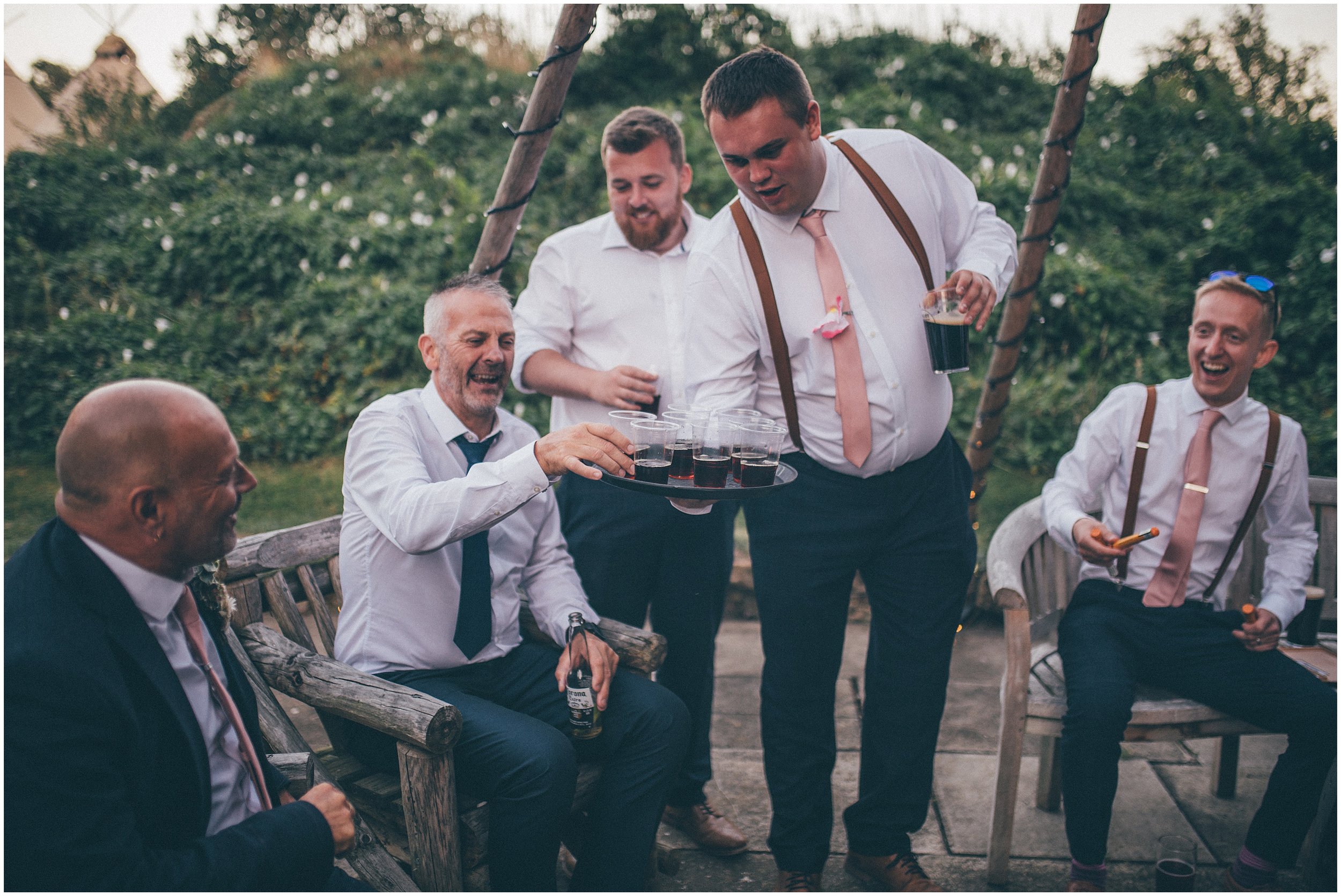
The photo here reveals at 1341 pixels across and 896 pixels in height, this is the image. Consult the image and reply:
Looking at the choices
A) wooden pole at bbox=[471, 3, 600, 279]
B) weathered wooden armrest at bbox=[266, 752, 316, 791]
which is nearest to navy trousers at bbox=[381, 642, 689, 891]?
weathered wooden armrest at bbox=[266, 752, 316, 791]

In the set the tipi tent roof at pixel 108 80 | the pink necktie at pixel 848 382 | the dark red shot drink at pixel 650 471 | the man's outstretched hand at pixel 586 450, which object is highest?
the tipi tent roof at pixel 108 80

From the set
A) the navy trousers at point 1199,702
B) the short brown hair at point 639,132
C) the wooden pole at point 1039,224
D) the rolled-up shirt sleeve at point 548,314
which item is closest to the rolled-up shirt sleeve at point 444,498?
the rolled-up shirt sleeve at point 548,314

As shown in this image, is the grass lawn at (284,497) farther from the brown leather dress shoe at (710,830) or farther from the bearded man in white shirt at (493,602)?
the bearded man in white shirt at (493,602)

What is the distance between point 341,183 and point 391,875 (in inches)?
319

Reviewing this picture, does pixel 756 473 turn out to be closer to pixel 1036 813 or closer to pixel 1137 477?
pixel 1137 477

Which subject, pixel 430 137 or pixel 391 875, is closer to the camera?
pixel 391 875

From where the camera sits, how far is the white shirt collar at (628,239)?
3.39m

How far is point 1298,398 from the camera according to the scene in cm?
593

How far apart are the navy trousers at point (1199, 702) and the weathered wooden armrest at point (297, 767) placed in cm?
217

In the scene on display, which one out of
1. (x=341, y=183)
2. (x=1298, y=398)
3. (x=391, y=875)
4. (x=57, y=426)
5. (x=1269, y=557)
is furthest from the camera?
(x=341, y=183)

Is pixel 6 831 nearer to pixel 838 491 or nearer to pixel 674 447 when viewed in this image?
pixel 674 447

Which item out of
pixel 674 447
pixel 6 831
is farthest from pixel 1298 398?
pixel 6 831

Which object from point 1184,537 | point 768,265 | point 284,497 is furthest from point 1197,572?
point 284,497

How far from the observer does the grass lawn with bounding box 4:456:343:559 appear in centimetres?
541
